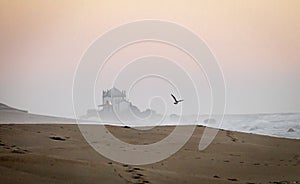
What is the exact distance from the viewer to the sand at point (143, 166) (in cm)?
225

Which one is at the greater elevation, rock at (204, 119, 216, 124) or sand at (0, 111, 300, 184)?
rock at (204, 119, 216, 124)

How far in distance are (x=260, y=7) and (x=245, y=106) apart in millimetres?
607

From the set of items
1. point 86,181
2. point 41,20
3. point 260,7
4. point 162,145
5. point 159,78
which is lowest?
point 86,181

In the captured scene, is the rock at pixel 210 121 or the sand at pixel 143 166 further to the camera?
the rock at pixel 210 121

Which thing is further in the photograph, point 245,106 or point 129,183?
point 245,106

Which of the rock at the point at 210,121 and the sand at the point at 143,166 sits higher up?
the rock at the point at 210,121

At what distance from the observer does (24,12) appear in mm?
2482

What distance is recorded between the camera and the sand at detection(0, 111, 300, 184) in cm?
225

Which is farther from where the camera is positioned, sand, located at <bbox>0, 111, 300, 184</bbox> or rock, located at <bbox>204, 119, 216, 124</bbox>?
→ rock, located at <bbox>204, 119, 216, 124</bbox>

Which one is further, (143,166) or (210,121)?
(210,121)

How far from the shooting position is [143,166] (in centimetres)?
238

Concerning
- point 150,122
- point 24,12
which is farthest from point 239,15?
point 24,12

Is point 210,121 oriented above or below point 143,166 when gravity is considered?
above

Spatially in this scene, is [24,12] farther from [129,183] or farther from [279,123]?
[279,123]
